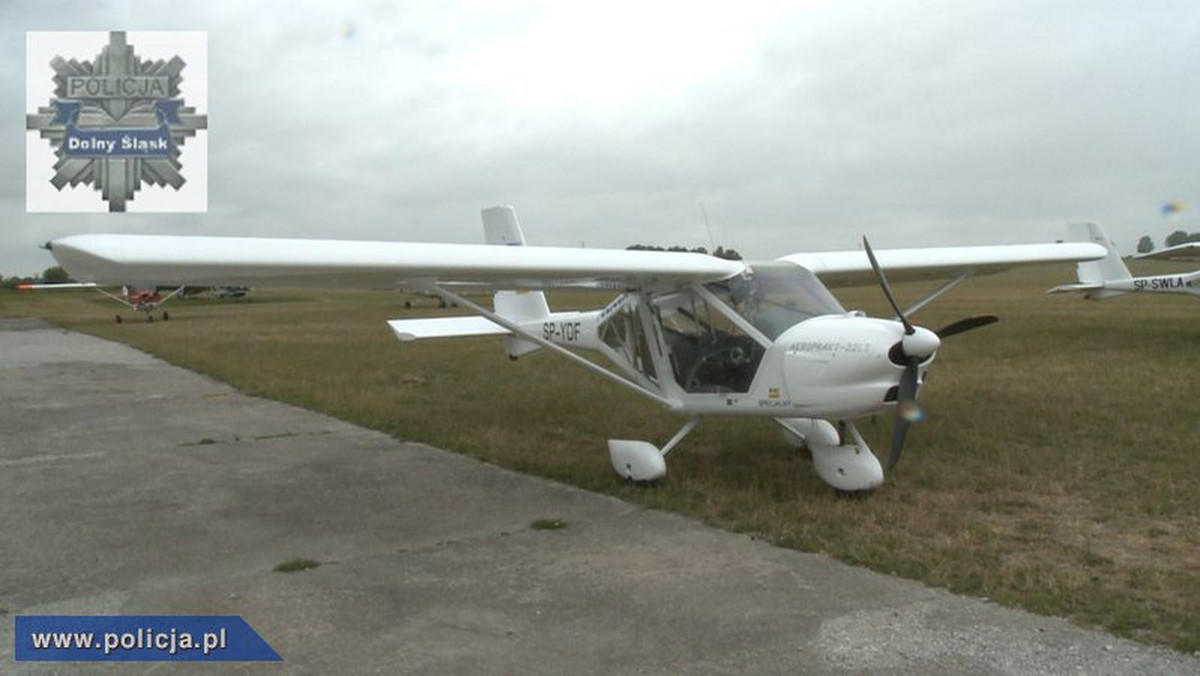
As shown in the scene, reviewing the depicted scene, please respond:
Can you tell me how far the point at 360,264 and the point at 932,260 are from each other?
641cm

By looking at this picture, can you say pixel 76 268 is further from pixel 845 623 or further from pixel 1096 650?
pixel 1096 650

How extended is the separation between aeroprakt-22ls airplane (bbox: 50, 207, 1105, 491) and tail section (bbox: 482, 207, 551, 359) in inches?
73.3

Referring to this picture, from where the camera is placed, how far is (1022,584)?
4512 mm

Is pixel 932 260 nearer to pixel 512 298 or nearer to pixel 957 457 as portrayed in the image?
pixel 957 457

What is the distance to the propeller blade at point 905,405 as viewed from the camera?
5.64 m

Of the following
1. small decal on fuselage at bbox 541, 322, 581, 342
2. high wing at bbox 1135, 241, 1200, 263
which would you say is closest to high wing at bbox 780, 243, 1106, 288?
small decal on fuselage at bbox 541, 322, 581, 342

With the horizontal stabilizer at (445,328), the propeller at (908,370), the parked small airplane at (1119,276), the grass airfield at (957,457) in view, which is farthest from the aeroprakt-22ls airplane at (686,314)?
the parked small airplane at (1119,276)

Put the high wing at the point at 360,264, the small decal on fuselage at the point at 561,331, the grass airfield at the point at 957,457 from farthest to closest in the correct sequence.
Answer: the small decal on fuselage at the point at 561,331, the grass airfield at the point at 957,457, the high wing at the point at 360,264

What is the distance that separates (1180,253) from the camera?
2156 centimetres

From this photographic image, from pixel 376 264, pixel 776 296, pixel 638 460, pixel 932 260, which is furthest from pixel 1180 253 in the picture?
pixel 376 264

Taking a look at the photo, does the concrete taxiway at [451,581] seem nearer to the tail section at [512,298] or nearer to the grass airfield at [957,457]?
the grass airfield at [957,457]

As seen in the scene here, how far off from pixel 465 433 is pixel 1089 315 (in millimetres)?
25117

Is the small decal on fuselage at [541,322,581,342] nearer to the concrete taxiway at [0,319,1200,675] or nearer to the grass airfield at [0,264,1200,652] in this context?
the grass airfield at [0,264,1200,652]

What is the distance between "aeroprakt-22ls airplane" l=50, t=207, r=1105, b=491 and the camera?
4.97m
